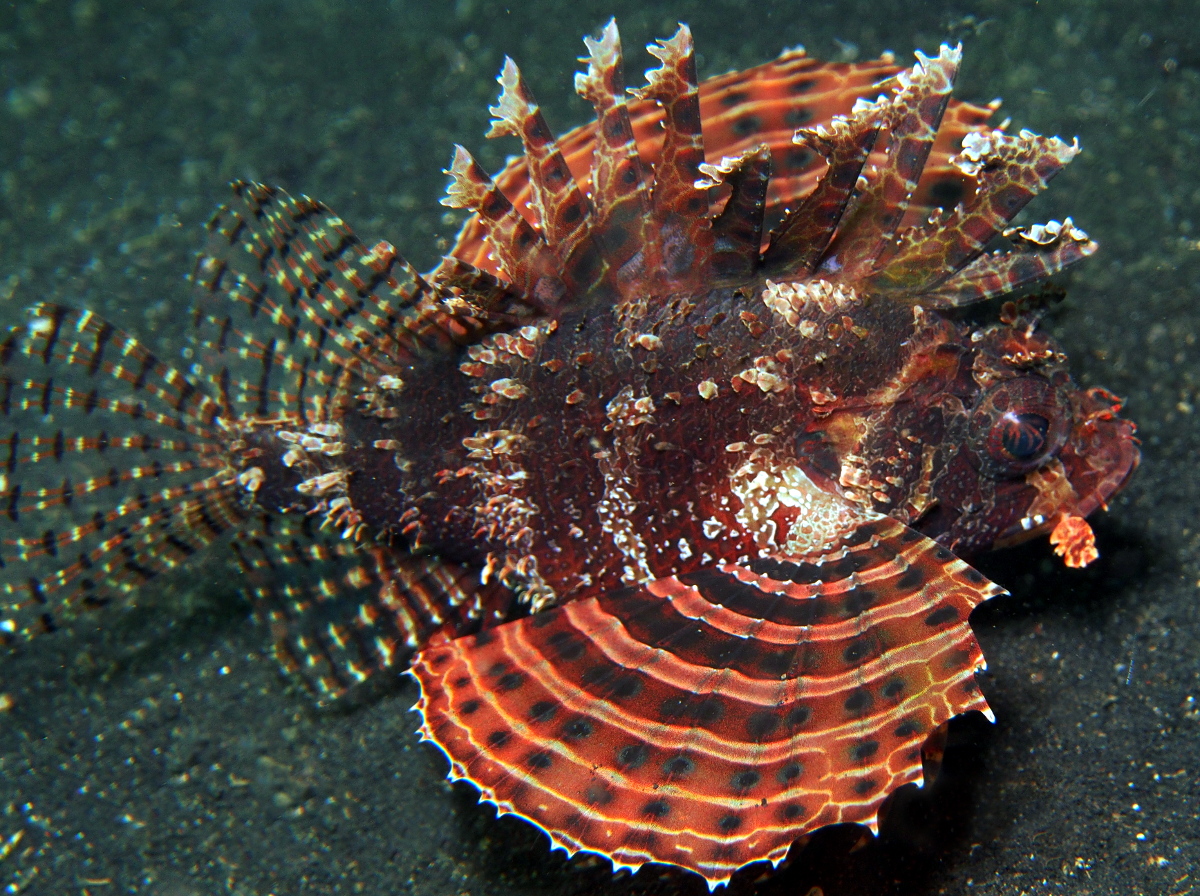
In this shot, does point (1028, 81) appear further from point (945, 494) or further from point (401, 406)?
point (401, 406)

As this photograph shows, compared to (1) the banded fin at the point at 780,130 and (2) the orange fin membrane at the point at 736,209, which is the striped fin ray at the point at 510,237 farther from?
(1) the banded fin at the point at 780,130

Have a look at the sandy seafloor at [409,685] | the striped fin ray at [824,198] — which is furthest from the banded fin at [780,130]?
the sandy seafloor at [409,685]

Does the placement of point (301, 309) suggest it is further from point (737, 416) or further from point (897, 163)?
point (897, 163)

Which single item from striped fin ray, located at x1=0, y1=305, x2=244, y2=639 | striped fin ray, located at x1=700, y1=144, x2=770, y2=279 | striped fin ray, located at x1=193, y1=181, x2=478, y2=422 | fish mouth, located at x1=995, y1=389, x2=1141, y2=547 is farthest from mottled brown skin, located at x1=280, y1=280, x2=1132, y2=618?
striped fin ray, located at x1=0, y1=305, x2=244, y2=639

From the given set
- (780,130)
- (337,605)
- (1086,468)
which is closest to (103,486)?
(337,605)

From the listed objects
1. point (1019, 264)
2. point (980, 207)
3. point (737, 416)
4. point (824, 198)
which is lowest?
point (737, 416)

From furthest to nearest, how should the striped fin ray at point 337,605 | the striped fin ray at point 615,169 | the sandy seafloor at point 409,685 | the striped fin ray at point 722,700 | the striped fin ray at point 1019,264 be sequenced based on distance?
A: the striped fin ray at point 337,605 < the sandy seafloor at point 409,685 < the striped fin ray at point 1019,264 < the striped fin ray at point 615,169 < the striped fin ray at point 722,700
